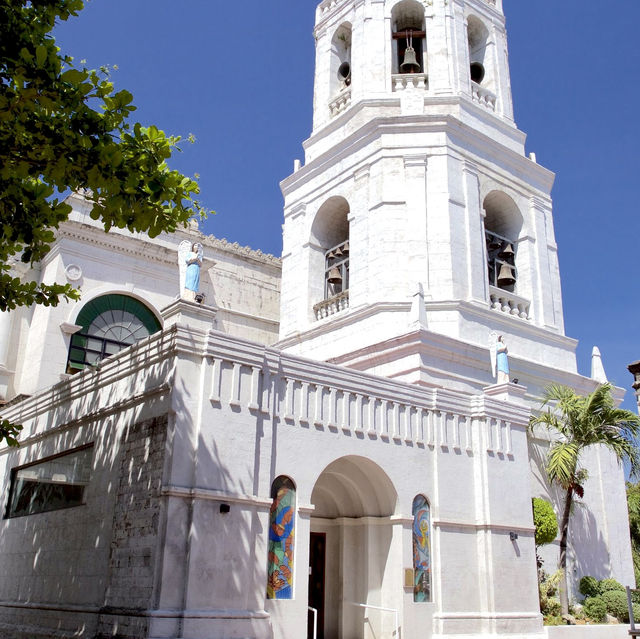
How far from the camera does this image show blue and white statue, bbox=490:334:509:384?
1858 centimetres

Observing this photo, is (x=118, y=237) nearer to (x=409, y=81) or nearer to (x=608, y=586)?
(x=409, y=81)

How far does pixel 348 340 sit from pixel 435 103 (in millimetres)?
8285

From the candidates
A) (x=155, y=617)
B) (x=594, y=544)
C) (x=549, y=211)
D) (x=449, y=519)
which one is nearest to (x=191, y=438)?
(x=155, y=617)

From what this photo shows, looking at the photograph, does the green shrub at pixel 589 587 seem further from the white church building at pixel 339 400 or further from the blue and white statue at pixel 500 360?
the blue and white statue at pixel 500 360

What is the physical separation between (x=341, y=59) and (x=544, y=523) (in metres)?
17.8

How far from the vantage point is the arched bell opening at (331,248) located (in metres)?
24.2

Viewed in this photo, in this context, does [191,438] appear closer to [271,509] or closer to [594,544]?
[271,509]

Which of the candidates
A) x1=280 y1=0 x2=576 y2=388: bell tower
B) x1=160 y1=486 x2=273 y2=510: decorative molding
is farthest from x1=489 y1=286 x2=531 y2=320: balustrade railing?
x1=160 y1=486 x2=273 y2=510: decorative molding

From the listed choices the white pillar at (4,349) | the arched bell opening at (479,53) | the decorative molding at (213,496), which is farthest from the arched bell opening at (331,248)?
the decorative molding at (213,496)

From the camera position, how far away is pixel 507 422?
17.5 meters

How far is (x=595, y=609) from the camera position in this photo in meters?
19.0

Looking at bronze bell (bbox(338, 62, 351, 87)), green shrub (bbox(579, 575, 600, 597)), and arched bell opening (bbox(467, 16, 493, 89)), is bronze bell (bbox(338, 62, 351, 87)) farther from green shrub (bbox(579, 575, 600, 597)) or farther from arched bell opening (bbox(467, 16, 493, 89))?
green shrub (bbox(579, 575, 600, 597))

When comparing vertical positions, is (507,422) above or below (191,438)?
above

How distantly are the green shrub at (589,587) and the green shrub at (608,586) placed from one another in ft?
0.36
